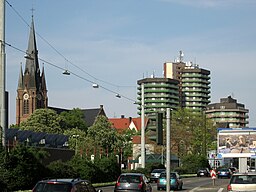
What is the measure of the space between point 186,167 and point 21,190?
57.7 meters

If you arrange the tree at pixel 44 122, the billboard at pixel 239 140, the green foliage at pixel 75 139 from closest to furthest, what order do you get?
1. the billboard at pixel 239 140
2. the green foliage at pixel 75 139
3. the tree at pixel 44 122


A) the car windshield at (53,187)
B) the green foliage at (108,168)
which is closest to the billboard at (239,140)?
the green foliage at (108,168)

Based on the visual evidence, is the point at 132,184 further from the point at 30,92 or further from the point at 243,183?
the point at 30,92

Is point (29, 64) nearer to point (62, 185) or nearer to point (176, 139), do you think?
point (176, 139)

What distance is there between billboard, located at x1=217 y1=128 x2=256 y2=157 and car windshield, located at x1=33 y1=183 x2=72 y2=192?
5349 centimetres

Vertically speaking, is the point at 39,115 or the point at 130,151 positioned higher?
the point at 39,115

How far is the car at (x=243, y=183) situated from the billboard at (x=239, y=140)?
44.0 metres

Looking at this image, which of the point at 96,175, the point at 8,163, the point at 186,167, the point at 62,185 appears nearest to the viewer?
the point at 62,185

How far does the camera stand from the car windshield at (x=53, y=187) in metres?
17.3

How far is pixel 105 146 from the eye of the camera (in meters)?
110

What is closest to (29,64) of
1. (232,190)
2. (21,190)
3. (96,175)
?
(96,175)

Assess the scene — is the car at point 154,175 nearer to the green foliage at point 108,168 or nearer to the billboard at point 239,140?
the green foliage at point 108,168

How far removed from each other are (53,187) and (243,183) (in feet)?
34.9

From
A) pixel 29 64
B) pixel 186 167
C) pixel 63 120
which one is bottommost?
pixel 186 167
